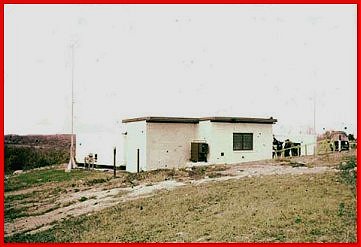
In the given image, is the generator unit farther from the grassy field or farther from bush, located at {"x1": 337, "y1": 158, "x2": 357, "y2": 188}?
the grassy field

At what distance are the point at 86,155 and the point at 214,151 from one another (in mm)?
10025

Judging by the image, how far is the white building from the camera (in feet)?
72.8

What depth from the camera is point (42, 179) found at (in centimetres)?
2322

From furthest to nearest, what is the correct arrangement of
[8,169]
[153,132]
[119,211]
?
[8,169]
[153,132]
[119,211]

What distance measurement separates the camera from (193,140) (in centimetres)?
2323

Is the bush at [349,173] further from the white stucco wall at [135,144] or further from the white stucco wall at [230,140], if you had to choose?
the white stucco wall at [135,144]

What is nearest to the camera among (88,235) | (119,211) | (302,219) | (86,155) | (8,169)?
(302,219)

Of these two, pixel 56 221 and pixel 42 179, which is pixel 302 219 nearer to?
pixel 56 221

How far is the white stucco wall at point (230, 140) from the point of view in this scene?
22625 millimetres

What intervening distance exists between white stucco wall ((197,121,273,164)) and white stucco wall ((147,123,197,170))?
726 millimetres

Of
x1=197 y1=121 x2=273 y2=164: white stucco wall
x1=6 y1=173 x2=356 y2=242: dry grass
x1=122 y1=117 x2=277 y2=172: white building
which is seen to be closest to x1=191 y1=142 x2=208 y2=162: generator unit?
x1=122 y1=117 x2=277 y2=172: white building

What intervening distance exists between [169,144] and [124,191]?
6.40m

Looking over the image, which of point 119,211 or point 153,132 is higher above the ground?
point 153,132

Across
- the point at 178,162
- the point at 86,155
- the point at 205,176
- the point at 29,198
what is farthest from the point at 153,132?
the point at 86,155
